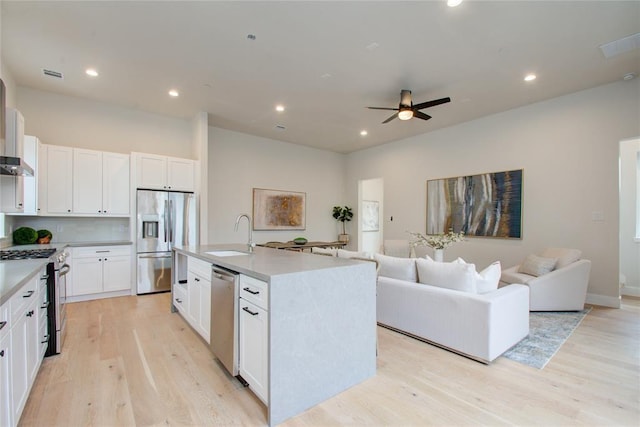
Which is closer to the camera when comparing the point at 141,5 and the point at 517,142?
the point at 141,5

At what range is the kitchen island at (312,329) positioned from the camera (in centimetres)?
180

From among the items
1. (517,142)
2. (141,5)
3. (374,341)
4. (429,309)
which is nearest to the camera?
(374,341)

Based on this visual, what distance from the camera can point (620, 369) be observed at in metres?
2.44

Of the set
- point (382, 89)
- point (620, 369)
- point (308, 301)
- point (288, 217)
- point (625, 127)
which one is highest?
point (382, 89)

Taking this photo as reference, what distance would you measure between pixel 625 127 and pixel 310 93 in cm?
437

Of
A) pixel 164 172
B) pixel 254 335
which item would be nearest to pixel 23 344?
pixel 254 335

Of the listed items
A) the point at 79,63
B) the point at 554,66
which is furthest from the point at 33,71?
the point at 554,66

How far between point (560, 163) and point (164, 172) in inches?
250

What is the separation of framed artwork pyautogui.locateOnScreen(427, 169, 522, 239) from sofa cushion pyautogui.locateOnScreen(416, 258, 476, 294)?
9.64 feet

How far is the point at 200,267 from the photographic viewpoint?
286 centimetres

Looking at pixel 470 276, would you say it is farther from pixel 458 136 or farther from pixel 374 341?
pixel 458 136

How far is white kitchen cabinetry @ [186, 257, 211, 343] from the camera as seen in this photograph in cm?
267

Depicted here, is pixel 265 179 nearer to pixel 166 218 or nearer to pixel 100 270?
pixel 166 218

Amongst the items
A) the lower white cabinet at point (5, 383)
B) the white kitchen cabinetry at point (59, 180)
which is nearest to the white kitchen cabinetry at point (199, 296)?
the lower white cabinet at point (5, 383)
